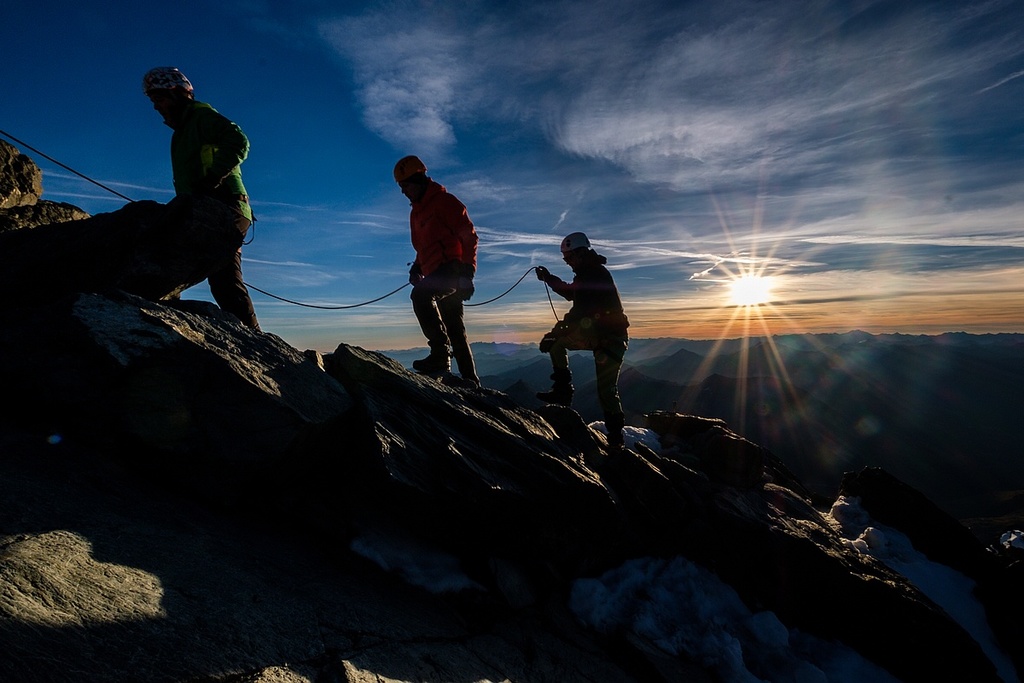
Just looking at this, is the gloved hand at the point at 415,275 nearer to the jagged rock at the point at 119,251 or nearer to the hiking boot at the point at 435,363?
the hiking boot at the point at 435,363

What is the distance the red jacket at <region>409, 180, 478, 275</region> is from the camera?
10281 mm

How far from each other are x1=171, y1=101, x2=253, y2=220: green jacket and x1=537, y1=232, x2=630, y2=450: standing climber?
7077 mm

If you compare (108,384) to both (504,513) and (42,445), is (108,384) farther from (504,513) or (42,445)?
(504,513)

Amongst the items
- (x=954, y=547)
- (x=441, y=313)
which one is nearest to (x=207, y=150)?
(x=441, y=313)

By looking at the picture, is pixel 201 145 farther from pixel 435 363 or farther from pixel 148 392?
pixel 435 363

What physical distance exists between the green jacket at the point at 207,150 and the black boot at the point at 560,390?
27.3 feet

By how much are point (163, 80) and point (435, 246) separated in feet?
17.8

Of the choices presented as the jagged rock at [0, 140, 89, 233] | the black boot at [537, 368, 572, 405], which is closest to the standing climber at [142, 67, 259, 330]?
the jagged rock at [0, 140, 89, 233]

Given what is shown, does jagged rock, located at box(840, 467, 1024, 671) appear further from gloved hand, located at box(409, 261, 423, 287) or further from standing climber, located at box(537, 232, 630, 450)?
gloved hand, located at box(409, 261, 423, 287)

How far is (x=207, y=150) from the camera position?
7816mm

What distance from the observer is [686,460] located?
1397 centimetres

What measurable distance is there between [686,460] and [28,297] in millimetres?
15118

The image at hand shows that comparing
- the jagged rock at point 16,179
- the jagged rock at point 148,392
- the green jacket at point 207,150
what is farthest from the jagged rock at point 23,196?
the jagged rock at point 148,392

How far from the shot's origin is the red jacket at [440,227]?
405 inches
